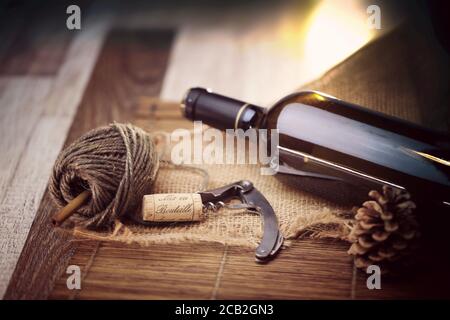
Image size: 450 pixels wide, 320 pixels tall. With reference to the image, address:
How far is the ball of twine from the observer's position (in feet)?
3.62

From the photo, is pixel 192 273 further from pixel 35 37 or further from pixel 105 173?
pixel 35 37

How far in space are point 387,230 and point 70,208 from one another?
1.88 feet

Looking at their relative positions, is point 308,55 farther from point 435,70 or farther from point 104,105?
point 104,105

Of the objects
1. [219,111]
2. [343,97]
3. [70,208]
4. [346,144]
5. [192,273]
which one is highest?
[343,97]

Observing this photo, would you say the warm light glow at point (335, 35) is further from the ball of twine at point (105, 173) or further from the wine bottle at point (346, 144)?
the ball of twine at point (105, 173)

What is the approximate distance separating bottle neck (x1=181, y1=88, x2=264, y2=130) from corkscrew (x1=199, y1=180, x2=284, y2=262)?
14cm

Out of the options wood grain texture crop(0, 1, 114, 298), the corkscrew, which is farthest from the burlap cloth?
wood grain texture crop(0, 1, 114, 298)

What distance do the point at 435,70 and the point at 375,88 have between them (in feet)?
0.49

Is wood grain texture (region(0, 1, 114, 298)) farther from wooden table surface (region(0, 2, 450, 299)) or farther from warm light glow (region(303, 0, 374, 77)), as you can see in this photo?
warm light glow (region(303, 0, 374, 77))

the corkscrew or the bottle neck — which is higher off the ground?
the bottle neck

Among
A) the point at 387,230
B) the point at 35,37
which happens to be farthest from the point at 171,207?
the point at 35,37

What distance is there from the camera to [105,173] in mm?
1100

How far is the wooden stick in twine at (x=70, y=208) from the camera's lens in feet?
3.58
